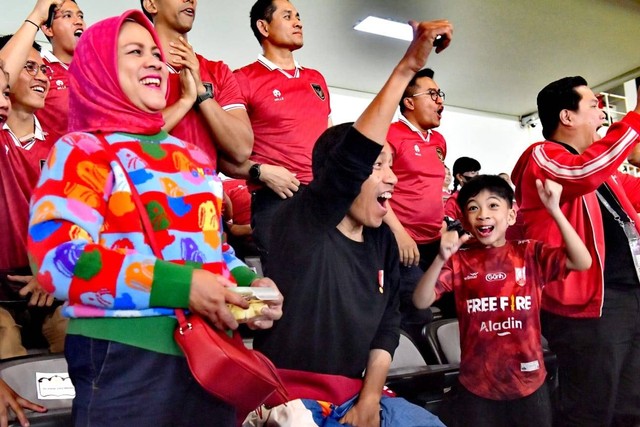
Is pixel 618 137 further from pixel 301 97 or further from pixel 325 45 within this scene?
pixel 325 45

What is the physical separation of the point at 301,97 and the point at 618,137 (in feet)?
4.24

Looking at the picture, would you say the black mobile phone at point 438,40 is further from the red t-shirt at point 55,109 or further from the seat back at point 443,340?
the red t-shirt at point 55,109

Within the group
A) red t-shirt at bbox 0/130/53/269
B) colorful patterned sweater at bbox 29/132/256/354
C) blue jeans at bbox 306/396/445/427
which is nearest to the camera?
colorful patterned sweater at bbox 29/132/256/354

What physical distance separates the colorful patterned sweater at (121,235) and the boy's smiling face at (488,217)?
1313 mm

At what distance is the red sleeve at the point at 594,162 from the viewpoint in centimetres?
236

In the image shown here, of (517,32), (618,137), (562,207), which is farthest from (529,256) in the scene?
(517,32)

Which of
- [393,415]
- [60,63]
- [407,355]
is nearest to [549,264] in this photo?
[407,355]

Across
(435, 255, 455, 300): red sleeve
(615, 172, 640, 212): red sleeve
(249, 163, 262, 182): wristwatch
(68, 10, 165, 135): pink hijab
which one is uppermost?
(68, 10, 165, 135): pink hijab

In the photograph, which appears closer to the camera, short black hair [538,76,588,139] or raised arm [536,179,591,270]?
raised arm [536,179,591,270]

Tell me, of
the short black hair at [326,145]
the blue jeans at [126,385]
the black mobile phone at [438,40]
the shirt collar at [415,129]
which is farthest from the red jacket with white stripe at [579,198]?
the blue jeans at [126,385]

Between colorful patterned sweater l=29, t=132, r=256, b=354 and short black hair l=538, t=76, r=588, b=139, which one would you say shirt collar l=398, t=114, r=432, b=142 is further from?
colorful patterned sweater l=29, t=132, r=256, b=354

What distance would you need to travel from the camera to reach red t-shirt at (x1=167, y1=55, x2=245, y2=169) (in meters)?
2.11

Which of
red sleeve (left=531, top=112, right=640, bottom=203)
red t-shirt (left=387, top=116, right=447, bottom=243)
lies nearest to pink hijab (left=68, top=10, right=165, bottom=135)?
red sleeve (left=531, top=112, right=640, bottom=203)

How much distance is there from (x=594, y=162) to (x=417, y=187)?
111cm
